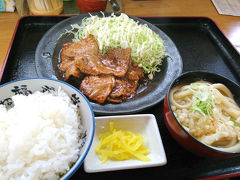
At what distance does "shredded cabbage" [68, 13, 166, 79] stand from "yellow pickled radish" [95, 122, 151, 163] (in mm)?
879

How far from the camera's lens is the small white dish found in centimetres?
125

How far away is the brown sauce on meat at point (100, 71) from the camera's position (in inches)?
69.1

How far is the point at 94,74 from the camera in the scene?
1.86 metres

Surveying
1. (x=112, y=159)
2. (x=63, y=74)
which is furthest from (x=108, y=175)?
(x=63, y=74)

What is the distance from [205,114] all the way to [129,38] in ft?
4.22

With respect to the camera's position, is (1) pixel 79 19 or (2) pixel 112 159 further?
(1) pixel 79 19

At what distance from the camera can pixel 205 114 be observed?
139 centimetres

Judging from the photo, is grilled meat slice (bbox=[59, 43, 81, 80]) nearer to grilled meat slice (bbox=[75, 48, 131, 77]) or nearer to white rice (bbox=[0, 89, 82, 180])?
grilled meat slice (bbox=[75, 48, 131, 77])

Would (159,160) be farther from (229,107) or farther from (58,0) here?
(58,0)

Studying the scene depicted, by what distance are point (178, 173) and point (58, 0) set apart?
2.70 meters

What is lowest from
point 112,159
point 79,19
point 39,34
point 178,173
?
point 178,173

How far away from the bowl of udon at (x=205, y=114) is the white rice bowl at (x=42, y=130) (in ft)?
2.25

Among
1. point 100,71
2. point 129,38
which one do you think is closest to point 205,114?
point 100,71

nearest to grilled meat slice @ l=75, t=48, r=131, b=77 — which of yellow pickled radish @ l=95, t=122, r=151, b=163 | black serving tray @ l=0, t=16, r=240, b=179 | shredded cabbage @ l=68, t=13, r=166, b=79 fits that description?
shredded cabbage @ l=68, t=13, r=166, b=79
